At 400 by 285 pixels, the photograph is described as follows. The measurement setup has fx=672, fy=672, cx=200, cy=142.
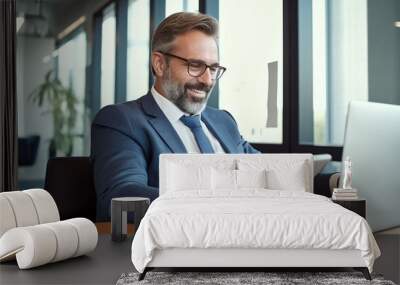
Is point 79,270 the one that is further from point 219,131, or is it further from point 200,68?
point 200,68

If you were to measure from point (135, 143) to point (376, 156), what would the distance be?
86.8 inches

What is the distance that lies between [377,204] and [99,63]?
2.93 metres

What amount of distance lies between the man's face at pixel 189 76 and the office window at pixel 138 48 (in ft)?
0.71

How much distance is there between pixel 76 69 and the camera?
652 centimetres

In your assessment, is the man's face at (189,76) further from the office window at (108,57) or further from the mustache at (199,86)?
the office window at (108,57)

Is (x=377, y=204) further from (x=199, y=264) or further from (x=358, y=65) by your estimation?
(x=199, y=264)

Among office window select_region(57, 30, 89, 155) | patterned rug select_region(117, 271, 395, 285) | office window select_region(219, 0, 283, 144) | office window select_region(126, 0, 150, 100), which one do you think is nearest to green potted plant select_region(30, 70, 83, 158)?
office window select_region(57, 30, 89, 155)

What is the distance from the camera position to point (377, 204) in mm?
6051

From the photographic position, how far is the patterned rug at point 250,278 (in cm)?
421

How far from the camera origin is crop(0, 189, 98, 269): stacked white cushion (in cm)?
457

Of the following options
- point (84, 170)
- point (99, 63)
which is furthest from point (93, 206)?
point (99, 63)

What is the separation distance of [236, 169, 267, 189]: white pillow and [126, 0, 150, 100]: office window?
1373mm

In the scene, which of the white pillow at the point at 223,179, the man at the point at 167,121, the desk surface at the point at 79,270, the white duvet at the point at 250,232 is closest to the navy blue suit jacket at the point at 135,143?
the man at the point at 167,121

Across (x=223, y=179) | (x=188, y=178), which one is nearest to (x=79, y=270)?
(x=188, y=178)
